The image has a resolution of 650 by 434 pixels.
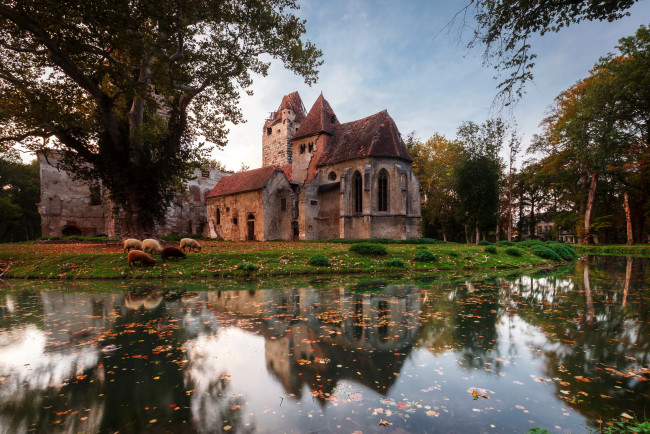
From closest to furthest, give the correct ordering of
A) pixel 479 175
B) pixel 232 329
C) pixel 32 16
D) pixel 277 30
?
pixel 232 329
pixel 32 16
pixel 277 30
pixel 479 175

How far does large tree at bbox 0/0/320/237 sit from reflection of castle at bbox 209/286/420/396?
10.0 m

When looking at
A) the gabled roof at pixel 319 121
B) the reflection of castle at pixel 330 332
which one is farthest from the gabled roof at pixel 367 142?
the reflection of castle at pixel 330 332

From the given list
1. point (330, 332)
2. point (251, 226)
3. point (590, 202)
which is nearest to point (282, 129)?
point (251, 226)

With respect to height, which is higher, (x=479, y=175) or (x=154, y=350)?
(x=479, y=175)

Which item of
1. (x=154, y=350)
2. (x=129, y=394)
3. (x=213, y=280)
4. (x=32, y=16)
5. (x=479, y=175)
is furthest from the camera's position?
(x=479, y=175)

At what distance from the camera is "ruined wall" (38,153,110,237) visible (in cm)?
3516

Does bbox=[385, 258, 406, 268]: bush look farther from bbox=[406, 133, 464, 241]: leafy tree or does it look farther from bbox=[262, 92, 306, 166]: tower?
bbox=[262, 92, 306, 166]: tower

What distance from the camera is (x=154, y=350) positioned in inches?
189

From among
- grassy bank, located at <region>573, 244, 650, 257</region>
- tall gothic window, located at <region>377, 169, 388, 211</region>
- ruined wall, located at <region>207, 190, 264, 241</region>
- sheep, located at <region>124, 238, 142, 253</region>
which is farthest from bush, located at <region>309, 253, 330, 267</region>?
grassy bank, located at <region>573, 244, 650, 257</region>

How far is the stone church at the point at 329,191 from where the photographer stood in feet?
101

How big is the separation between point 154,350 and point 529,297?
978 cm

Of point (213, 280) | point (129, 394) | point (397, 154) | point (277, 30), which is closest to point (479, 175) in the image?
point (397, 154)

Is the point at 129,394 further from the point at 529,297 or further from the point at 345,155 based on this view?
the point at 345,155

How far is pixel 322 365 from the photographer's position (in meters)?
4.20
